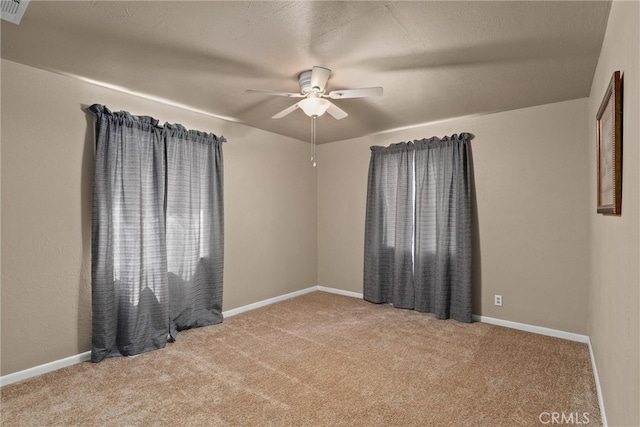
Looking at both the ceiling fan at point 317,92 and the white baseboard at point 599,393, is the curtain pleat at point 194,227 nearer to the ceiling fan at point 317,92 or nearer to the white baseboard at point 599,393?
the ceiling fan at point 317,92

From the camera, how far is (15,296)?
2.59 meters

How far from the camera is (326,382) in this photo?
258cm

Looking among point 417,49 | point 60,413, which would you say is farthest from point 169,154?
point 417,49

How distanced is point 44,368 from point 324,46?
10.5 ft

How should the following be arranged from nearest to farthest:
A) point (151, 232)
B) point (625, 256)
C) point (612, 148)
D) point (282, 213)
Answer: point (625, 256), point (612, 148), point (151, 232), point (282, 213)

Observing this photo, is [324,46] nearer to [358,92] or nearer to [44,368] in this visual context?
[358,92]

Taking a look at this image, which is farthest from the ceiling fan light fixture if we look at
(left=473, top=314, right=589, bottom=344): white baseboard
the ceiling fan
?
(left=473, top=314, right=589, bottom=344): white baseboard

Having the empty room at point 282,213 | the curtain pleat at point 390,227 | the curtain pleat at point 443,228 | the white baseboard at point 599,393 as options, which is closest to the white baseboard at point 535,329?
the empty room at point 282,213

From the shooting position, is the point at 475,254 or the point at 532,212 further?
the point at 475,254

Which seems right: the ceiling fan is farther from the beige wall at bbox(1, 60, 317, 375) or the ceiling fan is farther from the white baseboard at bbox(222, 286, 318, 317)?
the white baseboard at bbox(222, 286, 318, 317)

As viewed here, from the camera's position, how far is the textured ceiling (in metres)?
1.93

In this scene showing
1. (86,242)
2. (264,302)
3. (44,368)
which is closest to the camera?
(44,368)

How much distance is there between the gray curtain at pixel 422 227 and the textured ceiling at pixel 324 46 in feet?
3.10

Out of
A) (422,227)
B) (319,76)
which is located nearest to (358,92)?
(319,76)
